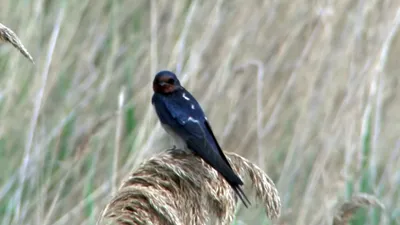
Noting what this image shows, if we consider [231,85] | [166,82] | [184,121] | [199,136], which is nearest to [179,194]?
[199,136]

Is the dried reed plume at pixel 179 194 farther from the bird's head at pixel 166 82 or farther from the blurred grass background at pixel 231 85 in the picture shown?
the blurred grass background at pixel 231 85

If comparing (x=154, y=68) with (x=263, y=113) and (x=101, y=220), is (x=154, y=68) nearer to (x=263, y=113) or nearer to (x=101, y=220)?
(x=263, y=113)

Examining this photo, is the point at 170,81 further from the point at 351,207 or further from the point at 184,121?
the point at 351,207

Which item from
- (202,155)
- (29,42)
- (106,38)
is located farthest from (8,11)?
(202,155)

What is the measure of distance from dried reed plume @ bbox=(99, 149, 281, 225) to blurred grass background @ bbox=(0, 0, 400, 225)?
1.00 m

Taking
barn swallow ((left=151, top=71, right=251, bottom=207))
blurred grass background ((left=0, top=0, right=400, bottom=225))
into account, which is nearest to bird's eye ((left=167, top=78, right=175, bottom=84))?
barn swallow ((left=151, top=71, right=251, bottom=207))

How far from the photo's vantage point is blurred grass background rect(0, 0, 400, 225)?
8.34ft

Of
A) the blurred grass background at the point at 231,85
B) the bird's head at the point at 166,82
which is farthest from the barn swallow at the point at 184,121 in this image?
the blurred grass background at the point at 231,85

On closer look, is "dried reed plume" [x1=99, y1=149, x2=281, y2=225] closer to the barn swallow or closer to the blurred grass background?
the barn swallow

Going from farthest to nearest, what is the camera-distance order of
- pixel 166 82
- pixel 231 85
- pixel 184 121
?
pixel 231 85
pixel 166 82
pixel 184 121

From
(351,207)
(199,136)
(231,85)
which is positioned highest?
(231,85)

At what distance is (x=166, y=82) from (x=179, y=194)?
931mm

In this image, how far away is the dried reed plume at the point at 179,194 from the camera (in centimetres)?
125

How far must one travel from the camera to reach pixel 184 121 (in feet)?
6.96
